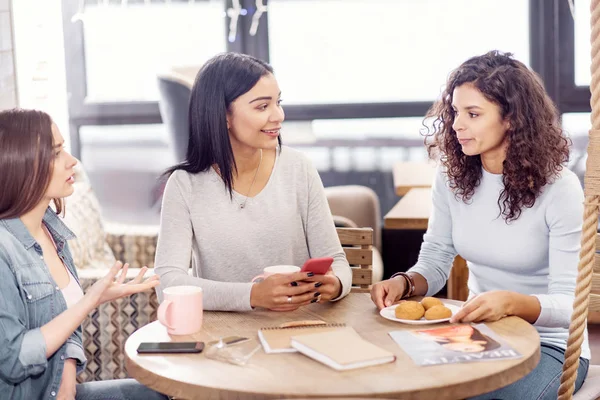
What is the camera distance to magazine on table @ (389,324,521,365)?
1312 millimetres

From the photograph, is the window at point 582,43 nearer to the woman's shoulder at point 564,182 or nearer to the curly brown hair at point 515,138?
the curly brown hair at point 515,138

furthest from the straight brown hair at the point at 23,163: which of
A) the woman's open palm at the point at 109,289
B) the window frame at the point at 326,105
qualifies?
the window frame at the point at 326,105

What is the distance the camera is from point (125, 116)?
4352 millimetres

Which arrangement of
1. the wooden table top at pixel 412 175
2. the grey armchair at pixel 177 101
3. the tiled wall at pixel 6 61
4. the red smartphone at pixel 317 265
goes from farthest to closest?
the grey armchair at pixel 177 101
the wooden table top at pixel 412 175
the tiled wall at pixel 6 61
the red smartphone at pixel 317 265

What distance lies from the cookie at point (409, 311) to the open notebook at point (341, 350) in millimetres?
165

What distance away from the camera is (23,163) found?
1532mm

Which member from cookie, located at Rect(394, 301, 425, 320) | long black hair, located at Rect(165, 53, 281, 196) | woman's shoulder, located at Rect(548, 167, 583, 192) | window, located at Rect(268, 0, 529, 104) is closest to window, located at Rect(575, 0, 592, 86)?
window, located at Rect(268, 0, 529, 104)

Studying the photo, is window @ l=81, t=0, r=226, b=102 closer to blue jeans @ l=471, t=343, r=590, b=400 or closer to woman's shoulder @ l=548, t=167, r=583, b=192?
woman's shoulder @ l=548, t=167, r=583, b=192

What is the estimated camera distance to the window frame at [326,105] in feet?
12.9

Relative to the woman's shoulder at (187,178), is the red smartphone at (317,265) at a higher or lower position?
lower

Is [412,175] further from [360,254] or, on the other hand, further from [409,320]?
[409,320]

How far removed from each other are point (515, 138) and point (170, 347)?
94 cm

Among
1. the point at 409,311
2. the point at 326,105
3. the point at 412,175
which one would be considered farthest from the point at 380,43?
the point at 409,311

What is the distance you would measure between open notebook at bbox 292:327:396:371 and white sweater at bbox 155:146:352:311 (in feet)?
1.45
